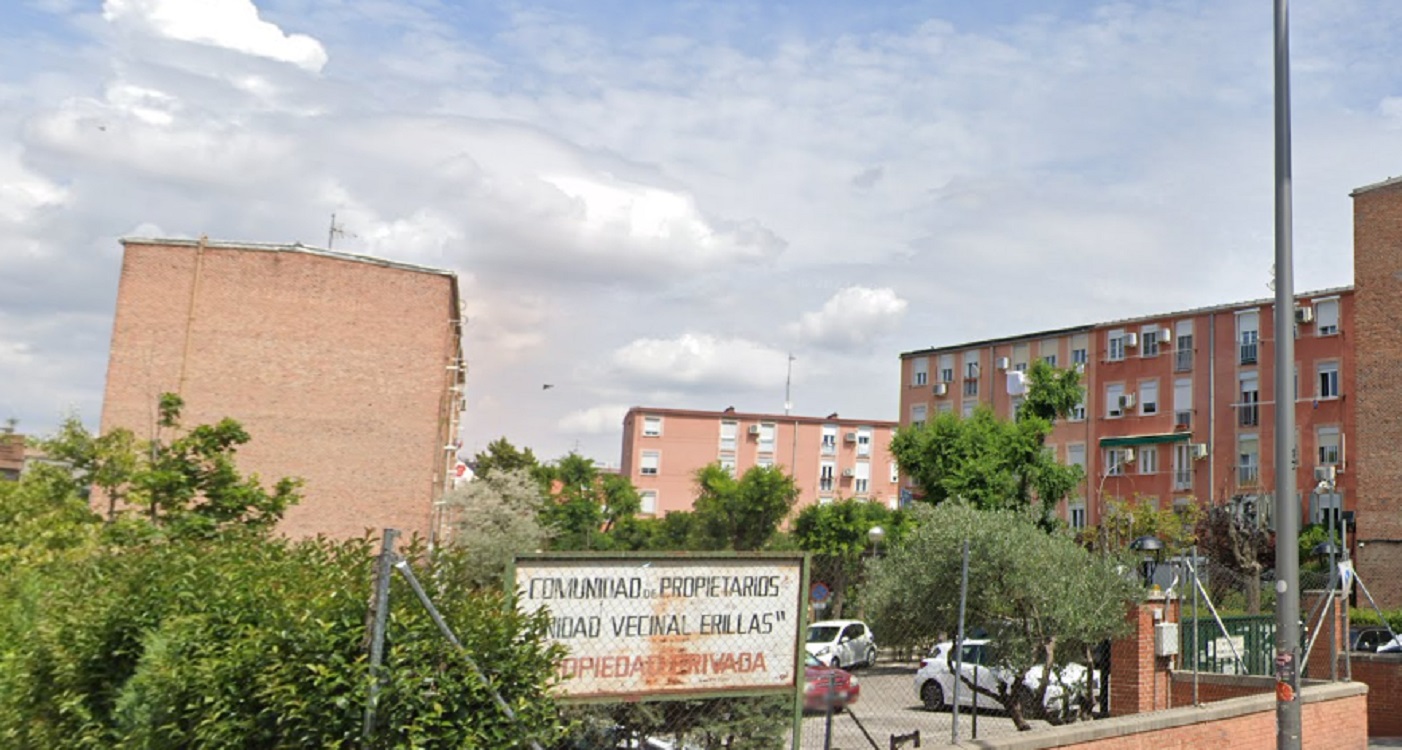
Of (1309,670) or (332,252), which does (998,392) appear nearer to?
(332,252)

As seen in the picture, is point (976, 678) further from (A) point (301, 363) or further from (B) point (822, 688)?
(A) point (301, 363)

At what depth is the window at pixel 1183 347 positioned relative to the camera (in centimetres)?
5569

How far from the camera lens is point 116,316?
1581 inches

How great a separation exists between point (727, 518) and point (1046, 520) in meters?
24.9

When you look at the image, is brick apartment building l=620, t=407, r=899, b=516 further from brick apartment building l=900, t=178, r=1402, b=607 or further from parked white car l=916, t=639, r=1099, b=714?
parked white car l=916, t=639, r=1099, b=714

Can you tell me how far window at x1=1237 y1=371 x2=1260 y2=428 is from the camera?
52.1 metres

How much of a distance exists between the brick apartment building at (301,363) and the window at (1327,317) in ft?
117

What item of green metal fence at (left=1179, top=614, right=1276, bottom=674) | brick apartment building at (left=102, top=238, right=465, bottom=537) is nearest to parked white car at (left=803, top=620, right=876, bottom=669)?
green metal fence at (left=1179, top=614, right=1276, bottom=674)

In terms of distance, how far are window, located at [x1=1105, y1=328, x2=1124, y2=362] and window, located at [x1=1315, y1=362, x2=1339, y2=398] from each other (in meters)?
9.96

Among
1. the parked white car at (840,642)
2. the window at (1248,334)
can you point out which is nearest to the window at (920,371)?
the window at (1248,334)

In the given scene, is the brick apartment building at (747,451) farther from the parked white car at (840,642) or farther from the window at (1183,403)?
the parked white car at (840,642)

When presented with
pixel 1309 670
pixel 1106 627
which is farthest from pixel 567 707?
pixel 1309 670

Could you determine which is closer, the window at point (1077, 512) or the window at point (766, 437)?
the window at point (1077, 512)

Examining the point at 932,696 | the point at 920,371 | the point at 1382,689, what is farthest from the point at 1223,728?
the point at 920,371
